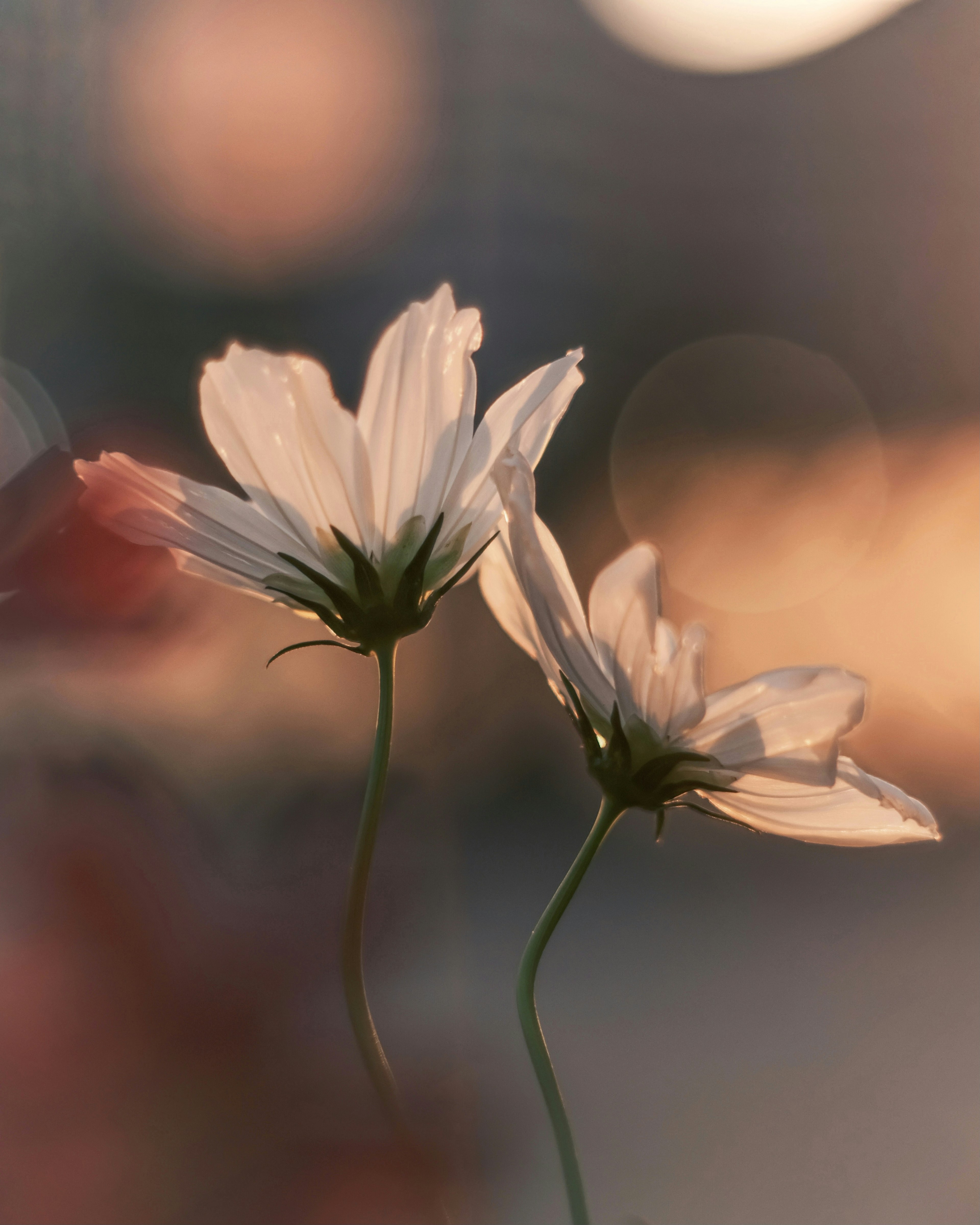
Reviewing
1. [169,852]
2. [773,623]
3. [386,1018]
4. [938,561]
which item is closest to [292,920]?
[386,1018]

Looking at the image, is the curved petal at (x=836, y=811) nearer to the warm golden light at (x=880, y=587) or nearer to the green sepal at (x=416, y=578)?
the green sepal at (x=416, y=578)

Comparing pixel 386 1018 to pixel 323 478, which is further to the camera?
pixel 386 1018

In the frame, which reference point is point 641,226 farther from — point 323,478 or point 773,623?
point 323,478

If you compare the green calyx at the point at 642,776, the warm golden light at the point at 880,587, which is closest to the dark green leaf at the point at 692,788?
the green calyx at the point at 642,776

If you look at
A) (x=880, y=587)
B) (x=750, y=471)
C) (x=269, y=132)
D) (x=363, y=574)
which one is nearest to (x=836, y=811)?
(x=363, y=574)

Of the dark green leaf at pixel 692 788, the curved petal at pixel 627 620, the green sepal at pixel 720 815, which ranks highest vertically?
the curved petal at pixel 627 620

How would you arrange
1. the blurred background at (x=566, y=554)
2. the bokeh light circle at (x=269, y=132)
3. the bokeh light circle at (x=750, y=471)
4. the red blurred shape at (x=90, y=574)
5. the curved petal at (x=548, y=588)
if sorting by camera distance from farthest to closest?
the bokeh light circle at (x=269, y=132) → the bokeh light circle at (x=750, y=471) → the blurred background at (x=566, y=554) → the red blurred shape at (x=90, y=574) → the curved petal at (x=548, y=588)

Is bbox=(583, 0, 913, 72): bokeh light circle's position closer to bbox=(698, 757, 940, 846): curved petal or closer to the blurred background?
the blurred background

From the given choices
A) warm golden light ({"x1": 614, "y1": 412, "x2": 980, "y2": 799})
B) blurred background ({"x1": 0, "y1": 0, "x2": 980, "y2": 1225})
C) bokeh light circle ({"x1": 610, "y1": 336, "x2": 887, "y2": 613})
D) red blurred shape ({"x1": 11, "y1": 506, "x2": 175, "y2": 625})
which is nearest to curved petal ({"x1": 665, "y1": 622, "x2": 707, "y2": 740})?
red blurred shape ({"x1": 11, "y1": 506, "x2": 175, "y2": 625})
